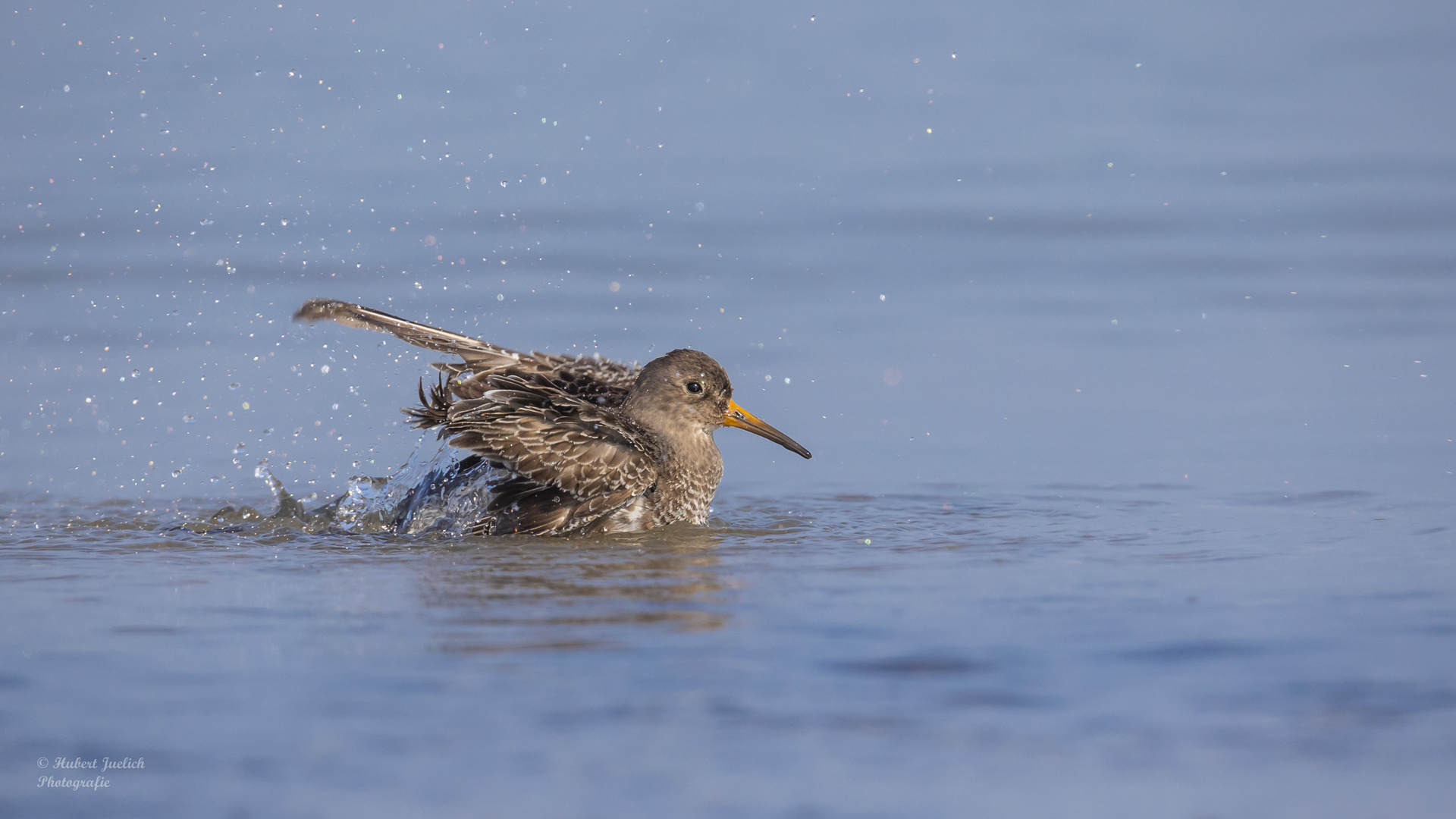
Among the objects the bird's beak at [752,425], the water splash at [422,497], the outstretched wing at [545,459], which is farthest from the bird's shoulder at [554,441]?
the bird's beak at [752,425]

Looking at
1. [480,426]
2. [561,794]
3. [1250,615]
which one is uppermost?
[480,426]

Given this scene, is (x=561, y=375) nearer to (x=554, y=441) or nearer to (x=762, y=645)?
(x=554, y=441)

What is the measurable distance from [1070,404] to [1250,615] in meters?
4.21

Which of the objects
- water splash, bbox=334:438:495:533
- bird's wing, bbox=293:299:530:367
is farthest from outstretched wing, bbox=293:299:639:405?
water splash, bbox=334:438:495:533

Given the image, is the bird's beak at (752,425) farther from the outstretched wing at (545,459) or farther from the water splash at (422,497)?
the water splash at (422,497)

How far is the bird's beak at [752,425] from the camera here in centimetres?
860

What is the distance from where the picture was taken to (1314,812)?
13.5 feet

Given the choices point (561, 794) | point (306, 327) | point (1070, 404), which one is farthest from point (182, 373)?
point (561, 794)

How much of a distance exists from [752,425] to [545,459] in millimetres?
1364

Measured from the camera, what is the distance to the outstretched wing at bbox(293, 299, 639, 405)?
823 cm

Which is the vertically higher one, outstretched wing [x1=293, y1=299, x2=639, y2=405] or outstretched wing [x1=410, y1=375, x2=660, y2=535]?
outstretched wing [x1=293, y1=299, x2=639, y2=405]

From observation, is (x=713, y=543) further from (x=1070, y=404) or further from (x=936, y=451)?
(x=1070, y=404)

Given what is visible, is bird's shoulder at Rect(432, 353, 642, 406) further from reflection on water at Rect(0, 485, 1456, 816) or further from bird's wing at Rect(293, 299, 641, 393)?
reflection on water at Rect(0, 485, 1456, 816)

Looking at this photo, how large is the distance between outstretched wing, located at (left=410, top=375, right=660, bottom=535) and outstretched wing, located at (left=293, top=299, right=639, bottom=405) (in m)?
0.51
